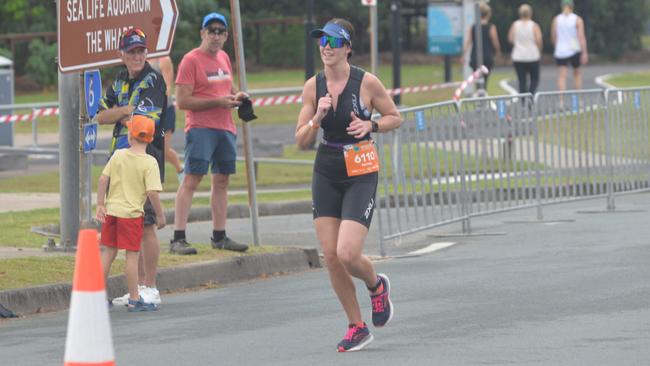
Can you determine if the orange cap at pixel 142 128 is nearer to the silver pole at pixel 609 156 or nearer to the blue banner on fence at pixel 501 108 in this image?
the blue banner on fence at pixel 501 108

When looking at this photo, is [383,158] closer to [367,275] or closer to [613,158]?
[613,158]

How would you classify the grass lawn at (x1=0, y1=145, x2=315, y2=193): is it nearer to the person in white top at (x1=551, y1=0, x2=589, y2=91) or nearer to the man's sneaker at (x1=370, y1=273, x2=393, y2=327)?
the person in white top at (x1=551, y1=0, x2=589, y2=91)

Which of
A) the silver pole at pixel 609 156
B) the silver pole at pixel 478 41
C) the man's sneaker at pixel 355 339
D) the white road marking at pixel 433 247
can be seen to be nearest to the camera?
the man's sneaker at pixel 355 339

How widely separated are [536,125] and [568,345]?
8112mm

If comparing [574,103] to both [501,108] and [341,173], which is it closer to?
[501,108]

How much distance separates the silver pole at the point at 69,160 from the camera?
45.0ft

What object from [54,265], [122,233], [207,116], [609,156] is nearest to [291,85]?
[609,156]

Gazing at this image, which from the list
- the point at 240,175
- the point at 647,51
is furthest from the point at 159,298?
the point at 647,51

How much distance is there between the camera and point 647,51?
5938 centimetres

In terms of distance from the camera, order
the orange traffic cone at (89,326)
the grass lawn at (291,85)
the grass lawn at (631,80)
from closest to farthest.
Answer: the orange traffic cone at (89,326)
the grass lawn at (291,85)
the grass lawn at (631,80)

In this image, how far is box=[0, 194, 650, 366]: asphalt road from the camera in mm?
9258

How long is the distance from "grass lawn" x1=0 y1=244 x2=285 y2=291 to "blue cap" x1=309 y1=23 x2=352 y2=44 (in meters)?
3.16

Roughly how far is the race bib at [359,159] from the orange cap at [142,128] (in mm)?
2056

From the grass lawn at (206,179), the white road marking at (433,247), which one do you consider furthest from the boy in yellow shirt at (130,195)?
the grass lawn at (206,179)
